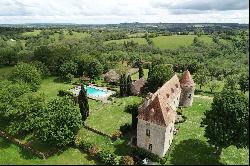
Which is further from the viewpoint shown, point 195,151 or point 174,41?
point 174,41

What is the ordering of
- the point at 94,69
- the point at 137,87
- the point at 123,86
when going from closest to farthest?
the point at 123,86 → the point at 137,87 → the point at 94,69

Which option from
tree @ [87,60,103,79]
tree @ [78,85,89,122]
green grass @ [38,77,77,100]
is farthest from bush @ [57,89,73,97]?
tree @ [78,85,89,122]

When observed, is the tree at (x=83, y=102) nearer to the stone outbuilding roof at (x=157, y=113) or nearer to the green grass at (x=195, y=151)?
the stone outbuilding roof at (x=157, y=113)

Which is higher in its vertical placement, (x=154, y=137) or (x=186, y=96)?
(x=186, y=96)

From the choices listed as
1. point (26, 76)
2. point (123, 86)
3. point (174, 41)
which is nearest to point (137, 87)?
point (123, 86)

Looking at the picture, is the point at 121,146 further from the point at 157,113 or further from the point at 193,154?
the point at 193,154
